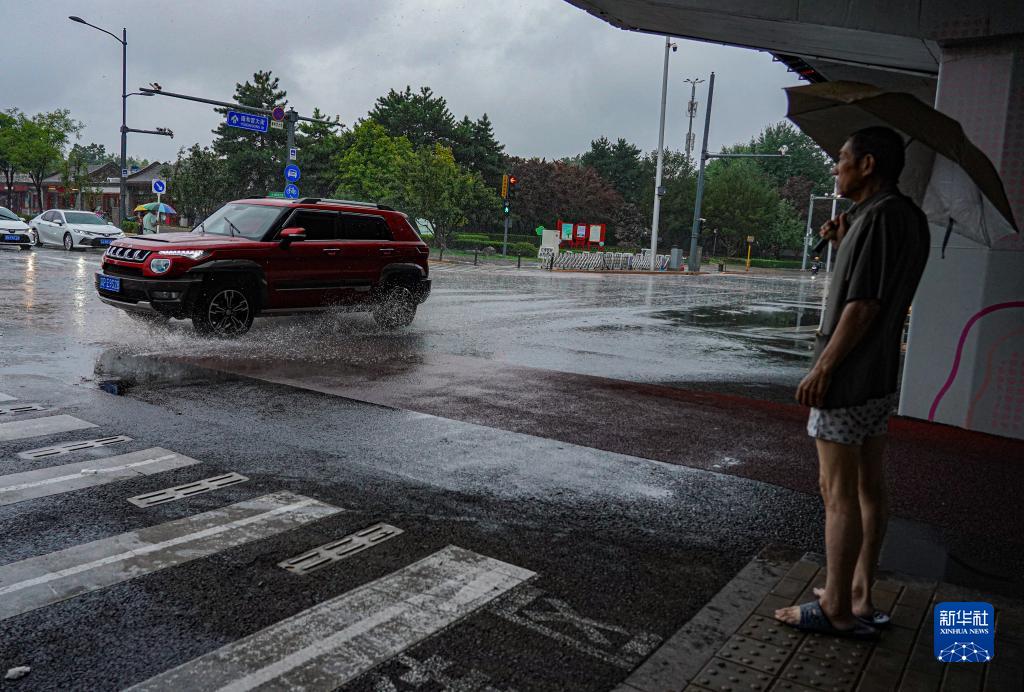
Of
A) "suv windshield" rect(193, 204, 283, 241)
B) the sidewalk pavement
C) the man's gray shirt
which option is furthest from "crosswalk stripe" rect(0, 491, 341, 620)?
"suv windshield" rect(193, 204, 283, 241)

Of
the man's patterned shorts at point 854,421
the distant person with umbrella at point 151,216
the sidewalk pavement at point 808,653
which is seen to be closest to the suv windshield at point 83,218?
the distant person with umbrella at point 151,216

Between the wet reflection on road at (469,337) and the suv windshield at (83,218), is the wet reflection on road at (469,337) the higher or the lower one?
the lower one

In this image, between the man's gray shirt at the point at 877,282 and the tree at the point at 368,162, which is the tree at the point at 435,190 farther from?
the man's gray shirt at the point at 877,282

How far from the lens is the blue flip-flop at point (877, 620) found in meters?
3.25

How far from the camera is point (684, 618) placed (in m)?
3.34

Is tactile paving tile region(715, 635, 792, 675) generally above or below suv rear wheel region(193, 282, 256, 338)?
below

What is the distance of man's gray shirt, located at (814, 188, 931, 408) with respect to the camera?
9.56 ft

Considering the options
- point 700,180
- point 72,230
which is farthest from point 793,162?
point 72,230

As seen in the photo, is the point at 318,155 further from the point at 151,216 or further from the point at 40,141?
the point at 151,216

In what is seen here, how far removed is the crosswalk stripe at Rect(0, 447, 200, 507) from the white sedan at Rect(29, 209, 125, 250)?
1179 inches

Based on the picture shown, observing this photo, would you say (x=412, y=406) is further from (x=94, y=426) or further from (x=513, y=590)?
(x=513, y=590)

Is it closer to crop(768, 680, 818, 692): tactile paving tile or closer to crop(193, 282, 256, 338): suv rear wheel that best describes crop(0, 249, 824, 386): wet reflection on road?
crop(193, 282, 256, 338): suv rear wheel

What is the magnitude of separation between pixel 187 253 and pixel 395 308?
3485 mm

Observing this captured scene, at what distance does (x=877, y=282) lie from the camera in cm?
292
